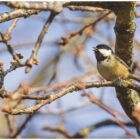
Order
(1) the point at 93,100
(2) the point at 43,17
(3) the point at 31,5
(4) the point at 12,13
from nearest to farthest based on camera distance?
(3) the point at 31,5
(4) the point at 12,13
(1) the point at 93,100
(2) the point at 43,17

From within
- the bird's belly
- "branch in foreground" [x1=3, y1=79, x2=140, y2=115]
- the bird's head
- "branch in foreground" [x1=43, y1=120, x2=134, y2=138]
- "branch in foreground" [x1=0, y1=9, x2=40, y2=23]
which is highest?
"branch in foreground" [x1=0, y1=9, x2=40, y2=23]

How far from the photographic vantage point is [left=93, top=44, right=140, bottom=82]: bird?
2267 mm

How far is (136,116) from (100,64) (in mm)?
1108

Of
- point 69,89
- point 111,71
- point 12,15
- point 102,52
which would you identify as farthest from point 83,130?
point 12,15

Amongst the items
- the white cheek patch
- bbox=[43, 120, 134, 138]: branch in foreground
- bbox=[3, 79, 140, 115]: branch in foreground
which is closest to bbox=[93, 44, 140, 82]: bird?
the white cheek patch

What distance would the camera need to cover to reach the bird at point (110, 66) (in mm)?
2267

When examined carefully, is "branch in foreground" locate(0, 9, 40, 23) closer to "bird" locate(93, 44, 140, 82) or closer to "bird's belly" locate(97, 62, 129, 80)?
"bird" locate(93, 44, 140, 82)

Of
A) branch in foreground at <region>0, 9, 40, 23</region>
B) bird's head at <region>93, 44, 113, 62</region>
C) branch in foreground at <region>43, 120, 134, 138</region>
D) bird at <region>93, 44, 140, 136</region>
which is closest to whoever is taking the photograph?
branch in foreground at <region>0, 9, 40, 23</region>

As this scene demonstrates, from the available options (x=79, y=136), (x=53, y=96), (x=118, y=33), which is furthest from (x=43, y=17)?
(x=53, y=96)

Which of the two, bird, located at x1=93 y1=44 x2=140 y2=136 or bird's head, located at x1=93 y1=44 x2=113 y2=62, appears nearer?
bird, located at x1=93 y1=44 x2=140 y2=136

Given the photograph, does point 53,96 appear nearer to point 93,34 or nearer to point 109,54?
point 109,54

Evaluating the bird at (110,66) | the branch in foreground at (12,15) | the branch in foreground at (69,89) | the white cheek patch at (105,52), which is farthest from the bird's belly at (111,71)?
the branch in foreground at (12,15)

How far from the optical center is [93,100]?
6.38 ft

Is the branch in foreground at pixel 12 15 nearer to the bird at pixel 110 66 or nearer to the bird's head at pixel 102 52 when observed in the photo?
the bird at pixel 110 66
